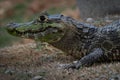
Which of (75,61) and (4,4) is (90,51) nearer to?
(75,61)

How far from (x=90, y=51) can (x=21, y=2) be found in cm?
1487

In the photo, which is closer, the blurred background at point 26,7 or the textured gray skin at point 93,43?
the textured gray skin at point 93,43

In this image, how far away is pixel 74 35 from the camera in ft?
28.4

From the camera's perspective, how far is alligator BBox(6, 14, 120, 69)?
8.42 m

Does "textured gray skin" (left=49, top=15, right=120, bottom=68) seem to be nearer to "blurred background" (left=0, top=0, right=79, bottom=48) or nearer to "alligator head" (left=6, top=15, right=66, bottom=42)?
"alligator head" (left=6, top=15, right=66, bottom=42)

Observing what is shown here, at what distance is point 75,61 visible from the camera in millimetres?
8484

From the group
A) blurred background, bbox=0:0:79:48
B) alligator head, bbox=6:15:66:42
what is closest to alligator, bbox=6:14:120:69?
alligator head, bbox=6:15:66:42

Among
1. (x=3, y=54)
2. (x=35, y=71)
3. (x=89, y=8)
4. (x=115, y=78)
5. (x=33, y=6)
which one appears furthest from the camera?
(x=33, y=6)

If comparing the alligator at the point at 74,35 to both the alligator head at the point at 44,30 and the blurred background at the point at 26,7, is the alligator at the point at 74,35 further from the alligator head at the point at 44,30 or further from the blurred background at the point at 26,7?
the blurred background at the point at 26,7

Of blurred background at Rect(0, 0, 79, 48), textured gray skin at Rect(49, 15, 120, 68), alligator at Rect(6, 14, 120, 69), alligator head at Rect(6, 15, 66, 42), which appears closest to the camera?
textured gray skin at Rect(49, 15, 120, 68)

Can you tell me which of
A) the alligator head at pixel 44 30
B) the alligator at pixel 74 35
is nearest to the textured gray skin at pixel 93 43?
the alligator at pixel 74 35

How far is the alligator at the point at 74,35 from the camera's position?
842 cm

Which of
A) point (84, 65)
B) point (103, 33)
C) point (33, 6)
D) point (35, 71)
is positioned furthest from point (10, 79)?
point (33, 6)

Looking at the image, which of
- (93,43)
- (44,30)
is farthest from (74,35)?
(44,30)
